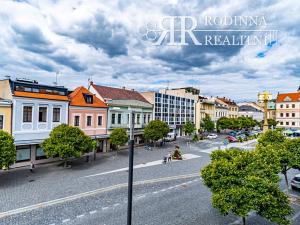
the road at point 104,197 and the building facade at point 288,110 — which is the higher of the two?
the building facade at point 288,110

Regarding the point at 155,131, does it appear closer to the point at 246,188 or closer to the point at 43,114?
the point at 43,114

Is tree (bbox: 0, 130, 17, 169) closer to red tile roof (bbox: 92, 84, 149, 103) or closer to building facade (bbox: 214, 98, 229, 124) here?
red tile roof (bbox: 92, 84, 149, 103)

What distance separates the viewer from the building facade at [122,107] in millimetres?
33281

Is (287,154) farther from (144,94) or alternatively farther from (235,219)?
(144,94)

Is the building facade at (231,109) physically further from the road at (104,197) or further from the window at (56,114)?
the window at (56,114)

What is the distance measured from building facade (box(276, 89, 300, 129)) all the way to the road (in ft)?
203

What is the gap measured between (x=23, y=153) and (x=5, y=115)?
4.48 m

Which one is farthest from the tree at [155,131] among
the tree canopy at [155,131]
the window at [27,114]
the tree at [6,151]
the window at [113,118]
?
the tree at [6,151]

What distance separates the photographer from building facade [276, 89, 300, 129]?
6962 centimetres

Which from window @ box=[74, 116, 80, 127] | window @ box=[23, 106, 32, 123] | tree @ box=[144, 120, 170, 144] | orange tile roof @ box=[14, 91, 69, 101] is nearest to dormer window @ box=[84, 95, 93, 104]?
window @ box=[74, 116, 80, 127]

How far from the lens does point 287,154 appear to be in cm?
1355

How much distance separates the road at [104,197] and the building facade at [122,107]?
10.9 meters

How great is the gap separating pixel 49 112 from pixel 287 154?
74.6 ft

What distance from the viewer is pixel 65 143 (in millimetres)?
21000
